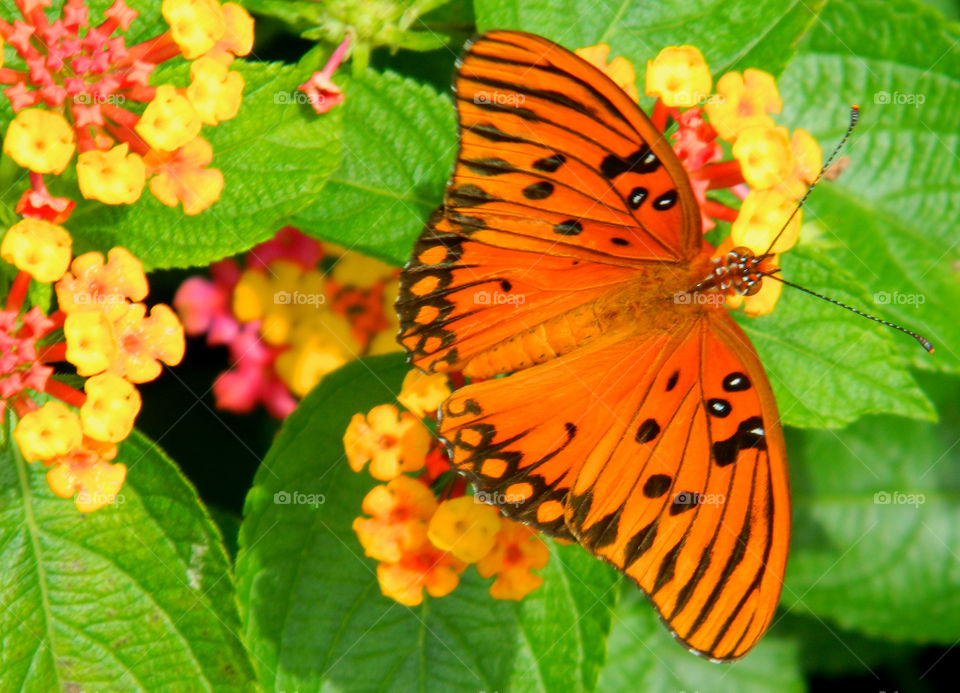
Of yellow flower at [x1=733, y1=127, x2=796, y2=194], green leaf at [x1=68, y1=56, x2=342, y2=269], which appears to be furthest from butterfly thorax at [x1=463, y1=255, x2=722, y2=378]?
green leaf at [x1=68, y1=56, x2=342, y2=269]

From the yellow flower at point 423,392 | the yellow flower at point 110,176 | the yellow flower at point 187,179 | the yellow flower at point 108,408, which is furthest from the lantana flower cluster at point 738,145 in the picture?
the yellow flower at point 108,408

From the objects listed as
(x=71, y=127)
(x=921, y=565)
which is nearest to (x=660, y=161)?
(x=71, y=127)

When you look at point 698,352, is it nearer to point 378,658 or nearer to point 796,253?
point 796,253

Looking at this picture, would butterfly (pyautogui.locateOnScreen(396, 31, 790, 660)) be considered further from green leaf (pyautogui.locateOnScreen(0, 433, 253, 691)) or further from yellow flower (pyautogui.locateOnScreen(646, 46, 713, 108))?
green leaf (pyautogui.locateOnScreen(0, 433, 253, 691))

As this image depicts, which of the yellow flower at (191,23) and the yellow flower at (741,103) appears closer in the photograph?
the yellow flower at (191,23)

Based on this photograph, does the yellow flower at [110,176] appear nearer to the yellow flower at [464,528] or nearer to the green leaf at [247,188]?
the green leaf at [247,188]
